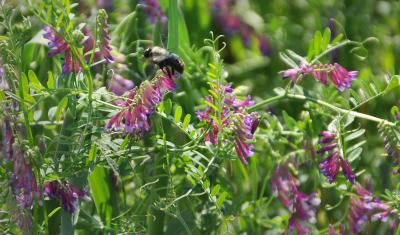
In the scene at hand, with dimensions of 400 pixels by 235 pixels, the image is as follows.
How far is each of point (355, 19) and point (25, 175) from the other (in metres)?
2.10

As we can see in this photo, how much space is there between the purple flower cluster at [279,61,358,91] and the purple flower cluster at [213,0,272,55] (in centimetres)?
153

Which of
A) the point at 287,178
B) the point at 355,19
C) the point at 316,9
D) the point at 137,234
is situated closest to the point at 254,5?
the point at 316,9

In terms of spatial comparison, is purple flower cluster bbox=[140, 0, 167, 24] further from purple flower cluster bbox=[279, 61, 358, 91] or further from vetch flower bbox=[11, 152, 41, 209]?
vetch flower bbox=[11, 152, 41, 209]

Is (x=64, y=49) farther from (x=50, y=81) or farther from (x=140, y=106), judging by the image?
(x=140, y=106)

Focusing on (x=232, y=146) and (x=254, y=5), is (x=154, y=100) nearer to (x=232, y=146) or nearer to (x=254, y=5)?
(x=232, y=146)

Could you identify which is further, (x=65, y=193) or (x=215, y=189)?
(x=215, y=189)

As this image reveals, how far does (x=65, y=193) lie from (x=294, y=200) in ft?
1.97

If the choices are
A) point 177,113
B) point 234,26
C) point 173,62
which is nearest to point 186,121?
point 177,113

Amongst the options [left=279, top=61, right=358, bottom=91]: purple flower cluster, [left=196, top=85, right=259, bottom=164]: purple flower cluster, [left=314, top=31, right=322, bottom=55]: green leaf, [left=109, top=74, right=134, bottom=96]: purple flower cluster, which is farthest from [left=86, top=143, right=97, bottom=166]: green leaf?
[left=314, top=31, right=322, bottom=55]: green leaf

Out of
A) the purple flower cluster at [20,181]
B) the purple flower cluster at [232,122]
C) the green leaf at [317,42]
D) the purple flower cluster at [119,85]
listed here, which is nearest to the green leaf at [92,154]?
the purple flower cluster at [20,181]

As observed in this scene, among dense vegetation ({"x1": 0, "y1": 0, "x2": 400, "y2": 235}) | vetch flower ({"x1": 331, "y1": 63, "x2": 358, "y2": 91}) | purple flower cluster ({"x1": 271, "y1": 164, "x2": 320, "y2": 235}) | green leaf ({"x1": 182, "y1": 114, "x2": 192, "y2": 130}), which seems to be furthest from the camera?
purple flower cluster ({"x1": 271, "y1": 164, "x2": 320, "y2": 235})

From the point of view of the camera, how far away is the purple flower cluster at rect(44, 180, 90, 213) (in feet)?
5.82

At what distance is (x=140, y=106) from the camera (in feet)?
5.59

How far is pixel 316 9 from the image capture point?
12.0 feet
